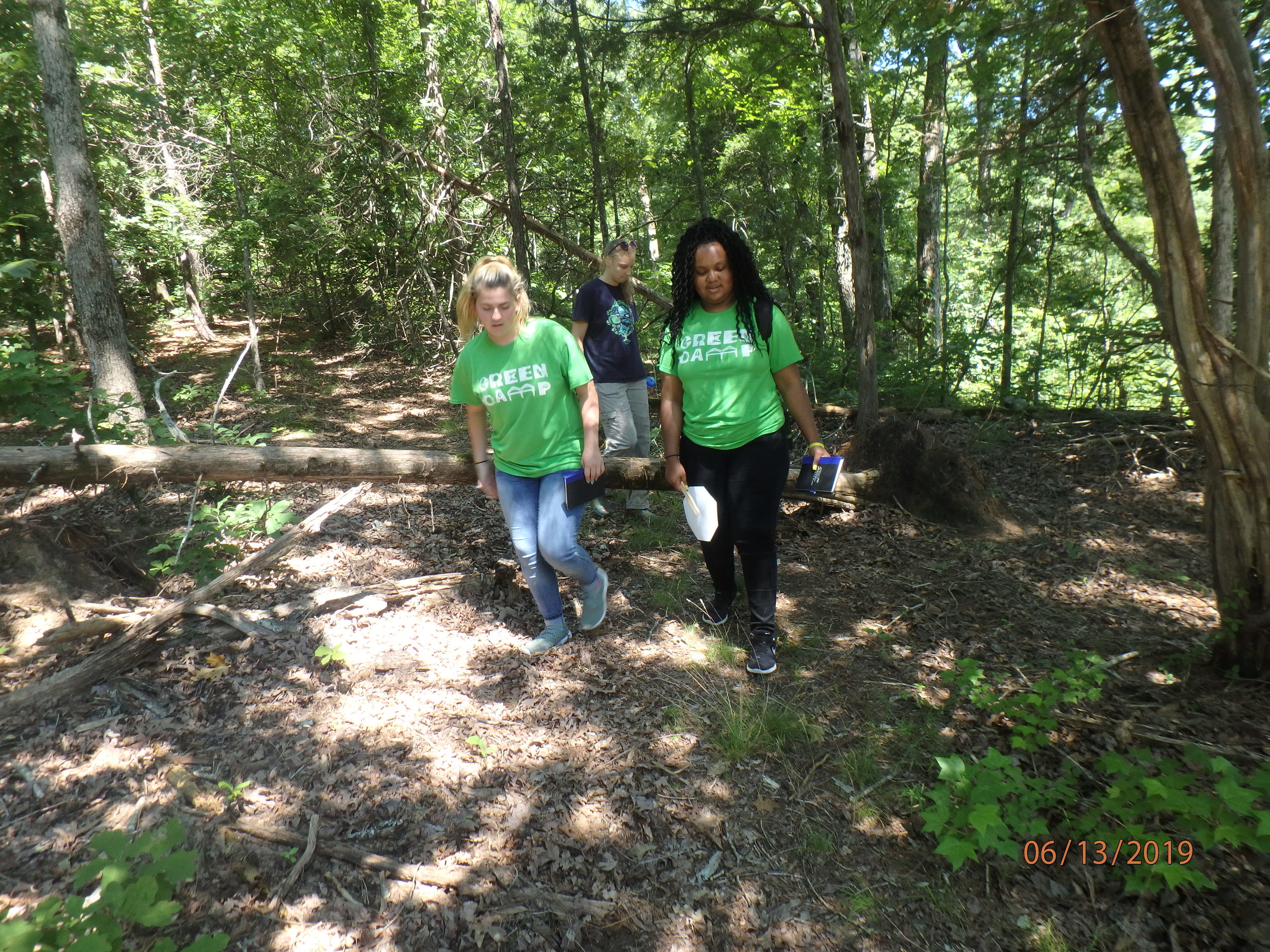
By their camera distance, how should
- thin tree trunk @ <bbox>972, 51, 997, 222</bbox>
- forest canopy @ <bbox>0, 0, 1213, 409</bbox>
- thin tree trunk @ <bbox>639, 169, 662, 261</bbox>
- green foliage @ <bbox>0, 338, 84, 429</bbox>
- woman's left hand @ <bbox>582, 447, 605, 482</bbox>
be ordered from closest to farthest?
woman's left hand @ <bbox>582, 447, 605, 482</bbox>, green foliage @ <bbox>0, 338, 84, 429</bbox>, thin tree trunk @ <bbox>972, 51, 997, 222</bbox>, forest canopy @ <bbox>0, 0, 1213, 409</bbox>, thin tree trunk @ <bbox>639, 169, 662, 261</bbox>

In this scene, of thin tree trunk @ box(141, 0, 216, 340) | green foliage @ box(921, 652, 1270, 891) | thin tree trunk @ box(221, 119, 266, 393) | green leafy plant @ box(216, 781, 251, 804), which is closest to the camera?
green foliage @ box(921, 652, 1270, 891)

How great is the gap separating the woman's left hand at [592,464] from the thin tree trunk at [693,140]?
569 cm

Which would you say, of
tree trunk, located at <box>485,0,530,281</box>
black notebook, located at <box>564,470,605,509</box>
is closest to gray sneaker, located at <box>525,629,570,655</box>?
black notebook, located at <box>564,470,605,509</box>

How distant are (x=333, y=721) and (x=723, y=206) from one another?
1020 cm

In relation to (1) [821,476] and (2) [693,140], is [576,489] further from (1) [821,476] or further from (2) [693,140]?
(2) [693,140]

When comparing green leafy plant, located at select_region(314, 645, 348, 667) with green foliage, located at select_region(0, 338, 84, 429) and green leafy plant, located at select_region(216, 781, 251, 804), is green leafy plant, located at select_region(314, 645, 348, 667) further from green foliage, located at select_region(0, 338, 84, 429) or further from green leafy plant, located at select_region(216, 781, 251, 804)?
green foliage, located at select_region(0, 338, 84, 429)

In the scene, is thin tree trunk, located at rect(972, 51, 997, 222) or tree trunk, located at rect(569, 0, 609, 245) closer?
thin tree trunk, located at rect(972, 51, 997, 222)

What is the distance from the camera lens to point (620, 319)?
15.3 feet

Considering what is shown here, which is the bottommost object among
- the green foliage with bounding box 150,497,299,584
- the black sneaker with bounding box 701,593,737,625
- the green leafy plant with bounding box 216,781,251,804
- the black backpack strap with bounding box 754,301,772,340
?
the green leafy plant with bounding box 216,781,251,804

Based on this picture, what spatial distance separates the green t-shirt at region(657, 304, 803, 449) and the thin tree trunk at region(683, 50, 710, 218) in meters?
5.52

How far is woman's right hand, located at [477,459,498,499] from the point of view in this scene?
143 inches

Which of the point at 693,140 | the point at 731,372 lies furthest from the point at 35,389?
the point at 693,140

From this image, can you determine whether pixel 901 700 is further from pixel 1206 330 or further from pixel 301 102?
pixel 301 102

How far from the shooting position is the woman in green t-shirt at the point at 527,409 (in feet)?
10.8
